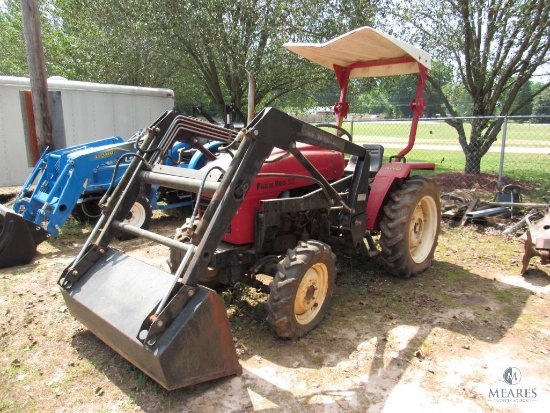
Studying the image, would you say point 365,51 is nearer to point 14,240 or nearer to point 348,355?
point 348,355

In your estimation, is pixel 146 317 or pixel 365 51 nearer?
pixel 146 317

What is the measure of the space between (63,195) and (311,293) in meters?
3.74

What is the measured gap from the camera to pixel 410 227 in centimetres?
442

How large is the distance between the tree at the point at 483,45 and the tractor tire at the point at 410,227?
4525 millimetres

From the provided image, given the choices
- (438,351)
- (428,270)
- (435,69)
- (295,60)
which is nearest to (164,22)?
(295,60)

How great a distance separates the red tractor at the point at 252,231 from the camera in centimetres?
260

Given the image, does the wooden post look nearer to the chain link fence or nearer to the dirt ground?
the dirt ground

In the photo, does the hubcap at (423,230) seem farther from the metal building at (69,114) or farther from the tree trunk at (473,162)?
the metal building at (69,114)

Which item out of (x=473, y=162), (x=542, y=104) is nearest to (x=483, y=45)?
(x=473, y=162)

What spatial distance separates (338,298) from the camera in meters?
4.12

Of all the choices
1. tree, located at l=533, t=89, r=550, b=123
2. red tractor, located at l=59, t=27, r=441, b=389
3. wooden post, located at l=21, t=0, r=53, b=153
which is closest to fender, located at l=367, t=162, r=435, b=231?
red tractor, located at l=59, t=27, r=441, b=389

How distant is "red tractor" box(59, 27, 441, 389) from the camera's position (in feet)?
8.53

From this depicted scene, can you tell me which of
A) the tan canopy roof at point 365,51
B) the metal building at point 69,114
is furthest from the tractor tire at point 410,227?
the metal building at point 69,114

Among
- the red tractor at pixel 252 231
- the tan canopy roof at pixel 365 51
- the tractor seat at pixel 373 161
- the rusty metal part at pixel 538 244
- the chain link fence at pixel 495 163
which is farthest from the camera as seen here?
the chain link fence at pixel 495 163
